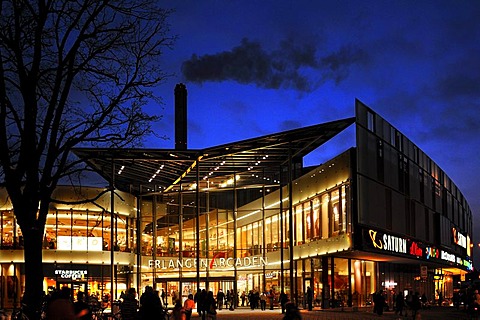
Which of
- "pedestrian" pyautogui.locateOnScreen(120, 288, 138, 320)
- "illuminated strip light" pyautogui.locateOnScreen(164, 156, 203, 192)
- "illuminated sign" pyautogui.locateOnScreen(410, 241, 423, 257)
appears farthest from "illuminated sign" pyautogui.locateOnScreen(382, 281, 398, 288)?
"pedestrian" pyautogui.locateOnScreen(120, 288, 138, 320)

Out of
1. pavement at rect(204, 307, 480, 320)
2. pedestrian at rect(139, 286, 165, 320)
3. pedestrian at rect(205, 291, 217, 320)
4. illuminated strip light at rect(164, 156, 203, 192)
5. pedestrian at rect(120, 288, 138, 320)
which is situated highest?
illuminated strip light at rect(164, 156, 203, 192)

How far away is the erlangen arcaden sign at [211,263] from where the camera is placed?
55.2 meters

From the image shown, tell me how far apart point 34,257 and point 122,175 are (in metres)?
39.5

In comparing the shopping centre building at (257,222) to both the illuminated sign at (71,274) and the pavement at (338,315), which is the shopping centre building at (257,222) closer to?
the illuminated sign at (71,274)

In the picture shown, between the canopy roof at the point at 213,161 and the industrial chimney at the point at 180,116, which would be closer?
the canopy roof at the point at 213,161

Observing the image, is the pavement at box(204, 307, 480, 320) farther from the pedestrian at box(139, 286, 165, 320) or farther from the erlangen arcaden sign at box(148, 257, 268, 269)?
the pedestrian at box(139, 286, 165, 320)

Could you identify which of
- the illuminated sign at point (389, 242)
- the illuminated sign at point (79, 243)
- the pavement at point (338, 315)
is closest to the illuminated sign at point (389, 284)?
the illuminated sign at point (389, 242)

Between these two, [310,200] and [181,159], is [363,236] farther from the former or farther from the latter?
[181,159]

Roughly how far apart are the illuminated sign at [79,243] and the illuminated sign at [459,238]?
3549 centimetres

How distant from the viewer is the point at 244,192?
62.7 meters

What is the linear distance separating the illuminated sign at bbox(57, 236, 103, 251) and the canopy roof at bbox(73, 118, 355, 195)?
4925 millimetres

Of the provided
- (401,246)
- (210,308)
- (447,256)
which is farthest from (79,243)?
(447,256)

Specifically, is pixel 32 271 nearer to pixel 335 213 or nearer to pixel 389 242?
pixel 335 213

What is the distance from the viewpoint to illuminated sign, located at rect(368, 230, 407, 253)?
4531 cm
